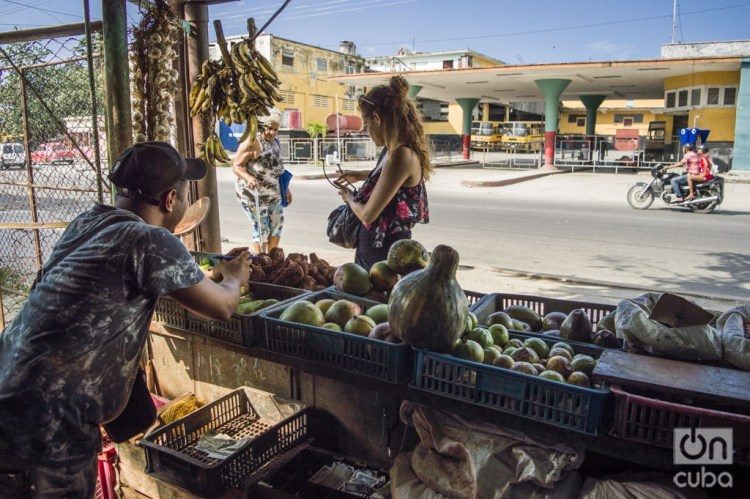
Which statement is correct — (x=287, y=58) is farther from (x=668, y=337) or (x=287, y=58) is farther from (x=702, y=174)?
Answer: (x=668, y=337)

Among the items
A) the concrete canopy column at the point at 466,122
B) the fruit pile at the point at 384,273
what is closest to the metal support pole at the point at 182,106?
the fruit pile at the point at 384,273

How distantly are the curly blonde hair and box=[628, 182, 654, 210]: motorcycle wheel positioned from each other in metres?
11.7

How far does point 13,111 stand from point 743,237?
1078 centimetres

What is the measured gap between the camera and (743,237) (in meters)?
9.97

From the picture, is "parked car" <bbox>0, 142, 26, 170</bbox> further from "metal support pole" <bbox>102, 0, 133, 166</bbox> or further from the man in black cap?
the man in black cap

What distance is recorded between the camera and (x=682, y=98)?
74.8 feet

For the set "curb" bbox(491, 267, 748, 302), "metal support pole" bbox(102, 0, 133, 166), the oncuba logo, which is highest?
"metal support pole" bbox(102, 0, 133, 166)

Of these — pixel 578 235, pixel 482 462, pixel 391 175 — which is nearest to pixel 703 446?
pixel 482 462

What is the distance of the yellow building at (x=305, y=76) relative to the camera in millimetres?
36906

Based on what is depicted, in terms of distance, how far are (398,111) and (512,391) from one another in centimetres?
200

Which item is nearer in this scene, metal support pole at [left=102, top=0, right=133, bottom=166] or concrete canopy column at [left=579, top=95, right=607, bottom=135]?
metal support pole at [left=102, top=0, right=133, bottom=166]

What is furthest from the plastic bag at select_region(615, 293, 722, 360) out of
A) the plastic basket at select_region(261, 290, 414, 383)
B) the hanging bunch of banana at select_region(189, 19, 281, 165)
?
the hanging bunch of banana at select_region(189, 19, 281, 165)

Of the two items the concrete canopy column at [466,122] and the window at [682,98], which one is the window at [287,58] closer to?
the concrete canopy column at [466,122]

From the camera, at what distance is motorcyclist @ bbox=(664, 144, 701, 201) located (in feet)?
41.9
